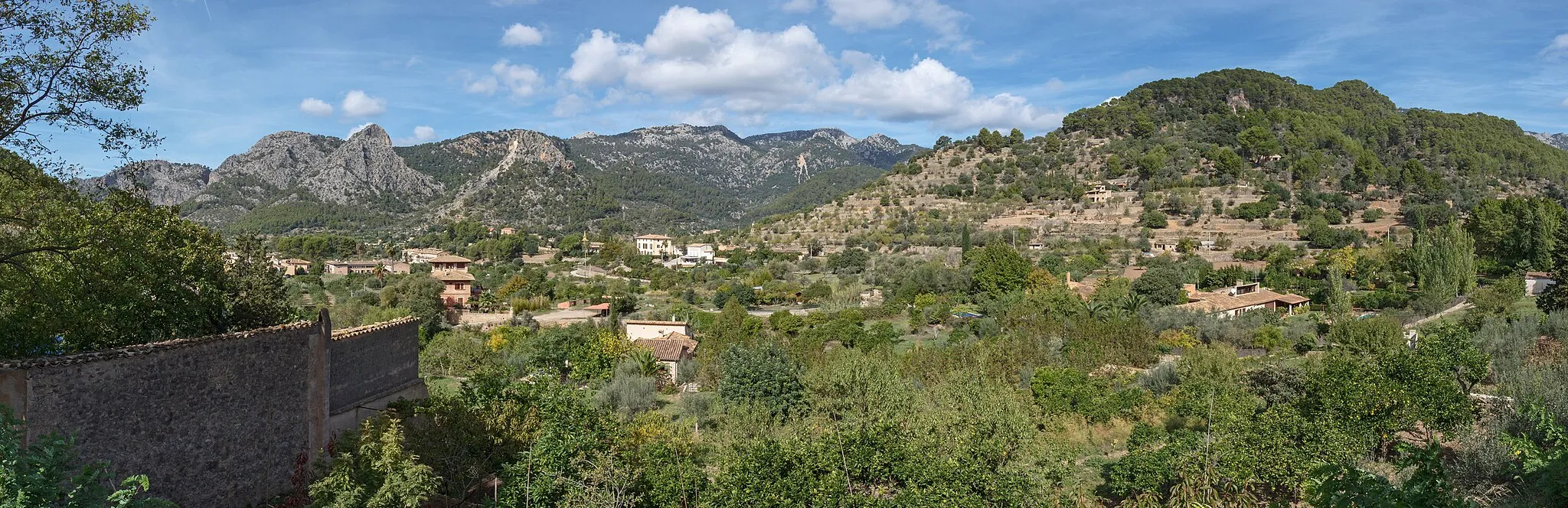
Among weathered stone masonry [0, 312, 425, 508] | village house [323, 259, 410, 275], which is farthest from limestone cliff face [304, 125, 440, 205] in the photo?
weathered stone masonry [0, 312, 425, 508]

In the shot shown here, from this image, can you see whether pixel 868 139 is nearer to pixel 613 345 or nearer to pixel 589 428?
pixel 613 345

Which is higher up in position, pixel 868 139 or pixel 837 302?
pixel 868 139

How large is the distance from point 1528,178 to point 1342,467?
75908 mm

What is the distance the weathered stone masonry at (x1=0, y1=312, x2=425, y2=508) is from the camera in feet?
21.9

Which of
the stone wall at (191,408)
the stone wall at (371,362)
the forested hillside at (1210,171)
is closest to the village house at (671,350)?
the stone wall at (371,362)

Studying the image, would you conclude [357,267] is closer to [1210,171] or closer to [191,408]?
[191,408]

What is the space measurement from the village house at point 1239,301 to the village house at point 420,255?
146 ft

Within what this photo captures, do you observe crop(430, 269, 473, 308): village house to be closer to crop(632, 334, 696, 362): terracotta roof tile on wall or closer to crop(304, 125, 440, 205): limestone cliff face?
crop(632, 334, 696, 362): terracotta roof tile on wall

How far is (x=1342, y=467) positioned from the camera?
524 cm

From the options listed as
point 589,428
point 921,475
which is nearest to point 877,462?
point 921,475

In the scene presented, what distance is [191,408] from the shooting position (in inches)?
306

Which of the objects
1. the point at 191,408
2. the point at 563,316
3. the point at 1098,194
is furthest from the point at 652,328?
the point at 1098,194

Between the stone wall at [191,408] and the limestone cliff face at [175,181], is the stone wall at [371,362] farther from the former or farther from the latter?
the limestone cliff face at [175,181]

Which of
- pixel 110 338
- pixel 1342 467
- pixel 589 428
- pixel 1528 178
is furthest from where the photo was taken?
pixel 1528 178
